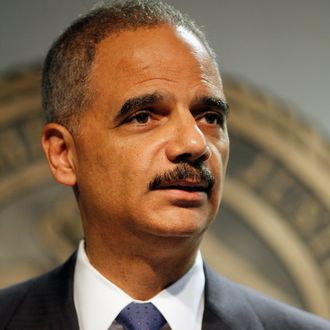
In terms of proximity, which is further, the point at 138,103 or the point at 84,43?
the point at 84,43

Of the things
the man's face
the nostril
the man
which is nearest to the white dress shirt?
the man

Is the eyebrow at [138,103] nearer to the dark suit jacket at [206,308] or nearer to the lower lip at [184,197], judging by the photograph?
the lower lip at [184,197]

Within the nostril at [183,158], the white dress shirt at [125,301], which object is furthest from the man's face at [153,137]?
the white dress shirt at [125,301]

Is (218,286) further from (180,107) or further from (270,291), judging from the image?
(270,291)

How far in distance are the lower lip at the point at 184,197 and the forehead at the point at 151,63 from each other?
186mm

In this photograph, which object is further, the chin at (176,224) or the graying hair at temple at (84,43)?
the graying hair at temple at (84,43)

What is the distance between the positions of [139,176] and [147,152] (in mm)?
42

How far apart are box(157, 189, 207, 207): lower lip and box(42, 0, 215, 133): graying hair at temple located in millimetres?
257

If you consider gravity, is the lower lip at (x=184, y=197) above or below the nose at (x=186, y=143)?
below

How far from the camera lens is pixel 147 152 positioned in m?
1.13

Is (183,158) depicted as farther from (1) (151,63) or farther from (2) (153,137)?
(1) (151,63)

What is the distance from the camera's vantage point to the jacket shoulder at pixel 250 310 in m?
1.23

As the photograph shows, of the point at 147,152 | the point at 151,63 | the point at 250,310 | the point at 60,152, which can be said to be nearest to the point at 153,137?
the point at 147,152

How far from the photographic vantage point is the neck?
1176mm
